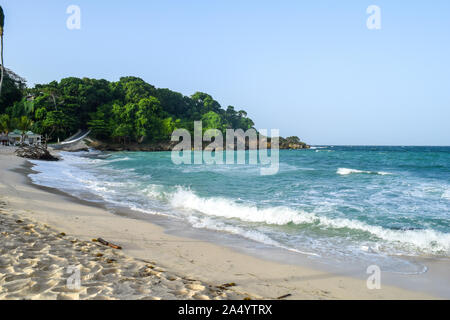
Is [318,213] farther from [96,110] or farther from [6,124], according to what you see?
[96,110]

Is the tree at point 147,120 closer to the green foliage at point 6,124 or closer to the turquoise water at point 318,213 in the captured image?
the green foliage at point 6,124

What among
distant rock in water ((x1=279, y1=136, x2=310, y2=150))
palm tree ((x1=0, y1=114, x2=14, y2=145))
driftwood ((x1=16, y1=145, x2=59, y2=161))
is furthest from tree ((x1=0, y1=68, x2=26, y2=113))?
distant rock in water ((x1=279, y1=136, x2=310, y2=150))

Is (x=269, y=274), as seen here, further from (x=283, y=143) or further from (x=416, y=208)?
(x=283, y=143)

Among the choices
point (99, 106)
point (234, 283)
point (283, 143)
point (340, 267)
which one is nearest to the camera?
point (234, 283)

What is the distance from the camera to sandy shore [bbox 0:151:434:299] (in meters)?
3.09

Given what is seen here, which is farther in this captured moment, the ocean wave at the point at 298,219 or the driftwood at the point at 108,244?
the ocean wave at the point at 298,219

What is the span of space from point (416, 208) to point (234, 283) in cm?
872

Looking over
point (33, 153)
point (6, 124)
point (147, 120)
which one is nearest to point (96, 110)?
point (147, 120)

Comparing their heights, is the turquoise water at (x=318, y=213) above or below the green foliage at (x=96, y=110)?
below

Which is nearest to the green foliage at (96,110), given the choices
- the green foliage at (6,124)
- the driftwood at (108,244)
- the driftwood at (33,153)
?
the green foliage at (6,124)

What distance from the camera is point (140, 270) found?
377cm

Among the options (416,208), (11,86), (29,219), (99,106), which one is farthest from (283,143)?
(29,219)

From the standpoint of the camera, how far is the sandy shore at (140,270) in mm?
3086
